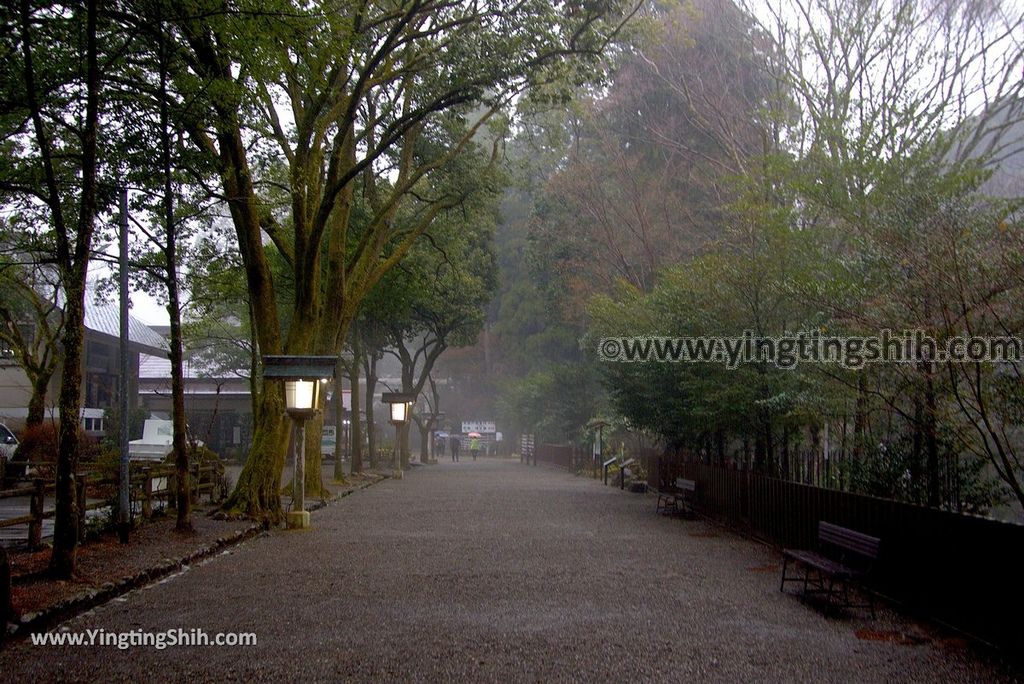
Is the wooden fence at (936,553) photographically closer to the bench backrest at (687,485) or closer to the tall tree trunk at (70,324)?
the bench backrest at (687,485)

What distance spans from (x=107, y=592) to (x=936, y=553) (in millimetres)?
7559

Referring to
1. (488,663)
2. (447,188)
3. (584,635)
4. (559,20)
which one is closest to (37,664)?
(488,663)

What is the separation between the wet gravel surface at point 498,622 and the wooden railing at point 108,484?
5.21 feet

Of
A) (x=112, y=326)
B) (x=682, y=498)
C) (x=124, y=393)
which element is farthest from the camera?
(x=112, y=326)

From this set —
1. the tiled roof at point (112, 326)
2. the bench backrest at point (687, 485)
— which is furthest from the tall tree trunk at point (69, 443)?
the tiled roof at point (112, 326)

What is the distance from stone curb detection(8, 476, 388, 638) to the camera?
7.29 m

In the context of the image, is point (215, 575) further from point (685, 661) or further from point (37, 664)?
point (685, 661)

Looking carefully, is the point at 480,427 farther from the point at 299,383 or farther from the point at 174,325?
the point at 174,325

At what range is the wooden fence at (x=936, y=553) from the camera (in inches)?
273

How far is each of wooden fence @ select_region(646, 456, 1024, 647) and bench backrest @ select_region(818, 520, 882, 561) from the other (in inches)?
12.3

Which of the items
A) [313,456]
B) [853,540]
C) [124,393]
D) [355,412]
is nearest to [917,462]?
[853,540]

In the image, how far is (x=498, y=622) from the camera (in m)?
7.62

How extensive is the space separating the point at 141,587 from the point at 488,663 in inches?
190

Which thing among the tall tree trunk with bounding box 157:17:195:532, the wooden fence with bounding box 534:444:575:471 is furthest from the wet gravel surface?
the wooden fence with bounding box 534:444:575:471
